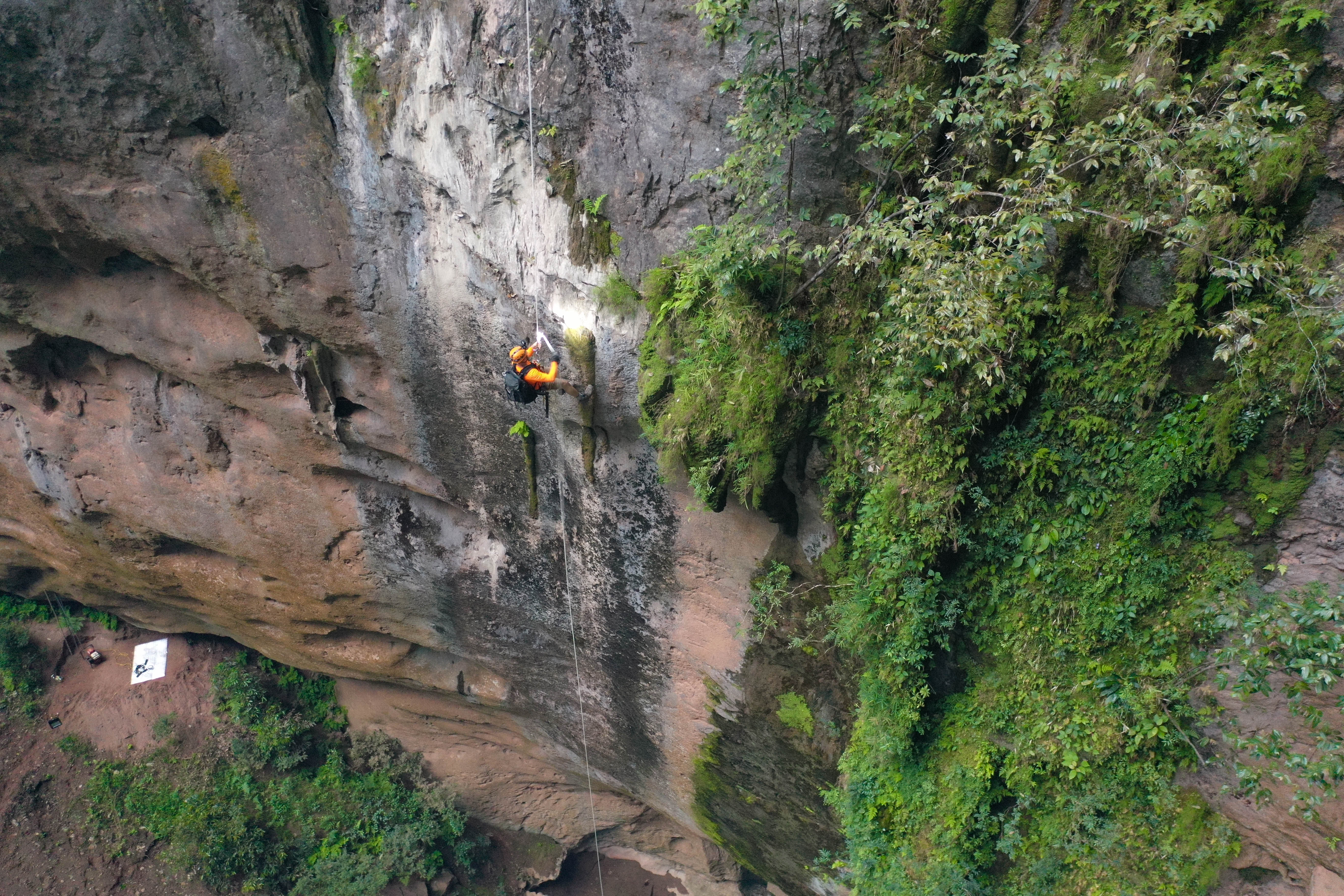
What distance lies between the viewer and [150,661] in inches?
437

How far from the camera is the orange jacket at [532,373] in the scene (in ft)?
19.7

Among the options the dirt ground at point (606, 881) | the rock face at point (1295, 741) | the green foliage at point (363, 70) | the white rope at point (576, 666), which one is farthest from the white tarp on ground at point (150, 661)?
the rock face at point (1295, 741)

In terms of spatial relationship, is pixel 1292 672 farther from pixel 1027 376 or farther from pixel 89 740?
pixel 89 740

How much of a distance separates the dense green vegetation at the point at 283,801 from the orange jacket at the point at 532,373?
29.2 feet

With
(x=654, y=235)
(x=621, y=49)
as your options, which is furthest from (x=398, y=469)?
(x=621, y=49)

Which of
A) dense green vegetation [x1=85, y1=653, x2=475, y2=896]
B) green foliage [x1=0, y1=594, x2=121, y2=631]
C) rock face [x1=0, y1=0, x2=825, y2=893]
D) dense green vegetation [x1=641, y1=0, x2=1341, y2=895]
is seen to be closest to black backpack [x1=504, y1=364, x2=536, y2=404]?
rock face [x1=0, y1=0, x2=825, y2=893]

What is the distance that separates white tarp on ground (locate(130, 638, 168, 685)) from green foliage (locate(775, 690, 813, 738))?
9546mm

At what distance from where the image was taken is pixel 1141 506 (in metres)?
4.52

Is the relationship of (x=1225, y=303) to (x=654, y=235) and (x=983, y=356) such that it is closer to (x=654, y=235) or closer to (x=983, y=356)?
(x=983, y=356)

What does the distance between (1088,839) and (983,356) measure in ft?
10.9

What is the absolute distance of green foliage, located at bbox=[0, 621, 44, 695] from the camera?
11617 mm

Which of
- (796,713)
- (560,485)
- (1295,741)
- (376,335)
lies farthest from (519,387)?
(1295,741)

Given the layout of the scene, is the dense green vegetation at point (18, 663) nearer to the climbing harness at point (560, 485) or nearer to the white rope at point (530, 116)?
the climbing harness at point (560, 485)

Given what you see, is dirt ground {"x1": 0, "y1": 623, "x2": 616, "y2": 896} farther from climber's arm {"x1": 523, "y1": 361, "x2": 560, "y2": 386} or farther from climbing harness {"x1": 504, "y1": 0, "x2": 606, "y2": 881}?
climber's arm {"x1": 523, "y1": 361, "x2": 560, "y2": 386}
